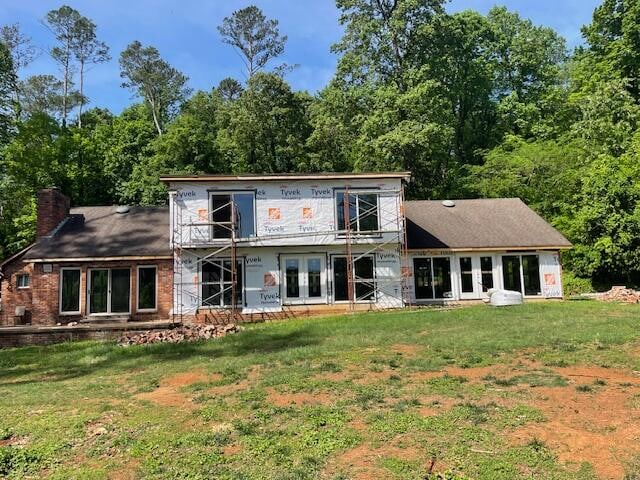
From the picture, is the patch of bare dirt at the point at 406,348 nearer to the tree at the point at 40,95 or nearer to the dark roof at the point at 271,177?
the dark roof at the point at 271,177

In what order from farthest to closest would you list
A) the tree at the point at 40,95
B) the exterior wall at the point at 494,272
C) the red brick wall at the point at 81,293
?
the tree at the point at 40,95 → the exterior wall at the point at 494,272 → the red brick wall at the point at 81,293

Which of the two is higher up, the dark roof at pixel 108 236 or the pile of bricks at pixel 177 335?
the dark roof at pixel 108 236

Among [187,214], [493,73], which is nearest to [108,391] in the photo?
[187,214]

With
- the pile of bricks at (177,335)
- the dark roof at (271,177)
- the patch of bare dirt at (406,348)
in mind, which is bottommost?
the patch of bare dirt at (406,348)

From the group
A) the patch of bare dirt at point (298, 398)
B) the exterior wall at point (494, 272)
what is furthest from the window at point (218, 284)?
the patch of bare dirt at point (298, 398)

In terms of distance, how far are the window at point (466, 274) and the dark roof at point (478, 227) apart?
0.69 m

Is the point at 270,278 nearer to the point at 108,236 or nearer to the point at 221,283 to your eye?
the point at 221,283

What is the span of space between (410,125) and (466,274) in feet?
40.6

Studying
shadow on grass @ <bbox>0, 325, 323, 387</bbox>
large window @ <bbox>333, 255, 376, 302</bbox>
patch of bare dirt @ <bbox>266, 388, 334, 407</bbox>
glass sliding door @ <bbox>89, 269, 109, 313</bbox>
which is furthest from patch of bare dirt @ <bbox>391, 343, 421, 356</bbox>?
glass sliding door @ <bbox>89, 269, 109, 313</bbox>

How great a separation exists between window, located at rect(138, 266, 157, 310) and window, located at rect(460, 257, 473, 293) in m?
12.4

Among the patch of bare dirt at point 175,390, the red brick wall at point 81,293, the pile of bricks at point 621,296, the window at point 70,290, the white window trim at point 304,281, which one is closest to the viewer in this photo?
the patch of bare dirt at point 175,390

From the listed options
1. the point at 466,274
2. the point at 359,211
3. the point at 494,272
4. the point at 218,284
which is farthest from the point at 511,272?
the point at 218,284

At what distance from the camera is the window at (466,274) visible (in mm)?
22391

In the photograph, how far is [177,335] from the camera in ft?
50.9
